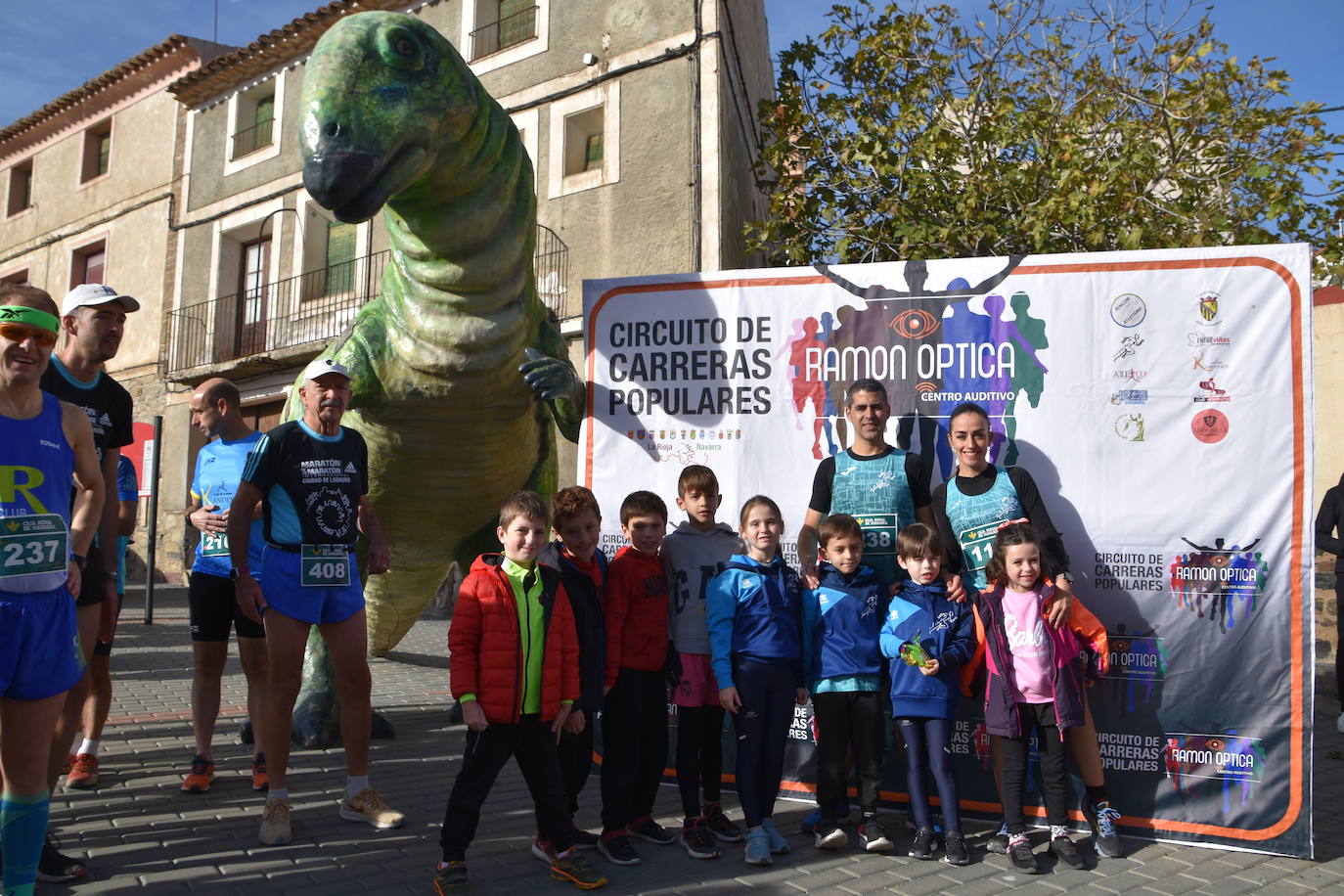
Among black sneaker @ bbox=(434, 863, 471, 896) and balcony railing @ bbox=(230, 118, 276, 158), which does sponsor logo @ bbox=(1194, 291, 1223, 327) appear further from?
balcony railing @ bbox=(230, 118, 276, 158)

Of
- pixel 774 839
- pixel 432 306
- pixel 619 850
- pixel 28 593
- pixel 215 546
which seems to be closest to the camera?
pixel 28 593

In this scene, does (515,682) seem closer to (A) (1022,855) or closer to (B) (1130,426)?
(A) (1022,855)

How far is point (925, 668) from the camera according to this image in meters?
3.31

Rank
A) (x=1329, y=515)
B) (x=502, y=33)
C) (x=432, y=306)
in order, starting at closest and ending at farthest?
(x=432, y=306) → (x=1329, y=515) → (x=502, y=33)

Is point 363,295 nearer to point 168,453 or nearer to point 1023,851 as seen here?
point 168,453

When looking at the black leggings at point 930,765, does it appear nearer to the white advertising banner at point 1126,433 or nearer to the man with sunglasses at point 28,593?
the white advertising banner at point 1126,433

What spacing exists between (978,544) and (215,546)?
3.02 metres

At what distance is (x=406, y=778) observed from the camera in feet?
13.4

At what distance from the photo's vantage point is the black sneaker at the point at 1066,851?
Answer: 3.16 m

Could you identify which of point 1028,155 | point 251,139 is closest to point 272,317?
point 251,139

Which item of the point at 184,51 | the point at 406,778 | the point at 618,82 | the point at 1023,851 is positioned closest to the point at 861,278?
the point at 1023,851

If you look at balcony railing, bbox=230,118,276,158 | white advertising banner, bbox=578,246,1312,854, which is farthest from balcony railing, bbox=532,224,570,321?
white advertising banner, bbox=578,246,1312,854

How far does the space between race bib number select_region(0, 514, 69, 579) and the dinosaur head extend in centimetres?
130

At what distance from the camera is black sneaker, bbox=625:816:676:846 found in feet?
10.9
